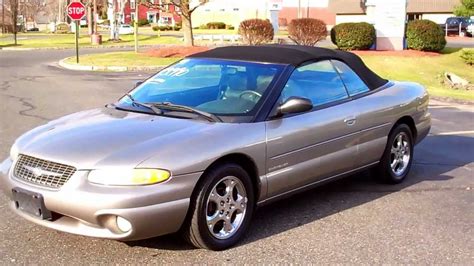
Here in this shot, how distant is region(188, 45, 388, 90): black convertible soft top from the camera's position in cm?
530

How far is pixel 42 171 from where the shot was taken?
4.08 meters

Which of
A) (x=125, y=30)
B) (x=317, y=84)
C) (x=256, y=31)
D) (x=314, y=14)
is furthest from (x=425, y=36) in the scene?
(x=314, y=14)

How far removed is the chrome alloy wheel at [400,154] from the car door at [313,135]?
87cm

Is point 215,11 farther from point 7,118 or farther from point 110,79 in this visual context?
point 7,118

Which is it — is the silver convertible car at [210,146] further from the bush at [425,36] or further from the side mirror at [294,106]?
the bush at [425,36]

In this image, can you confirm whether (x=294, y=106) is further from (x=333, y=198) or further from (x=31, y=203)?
(x=31, y=203)

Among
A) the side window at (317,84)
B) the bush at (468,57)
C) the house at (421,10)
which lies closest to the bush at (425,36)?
the bush at (468,57)

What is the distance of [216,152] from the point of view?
167 inches

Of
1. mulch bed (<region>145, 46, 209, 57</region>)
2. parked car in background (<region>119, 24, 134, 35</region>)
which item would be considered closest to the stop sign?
mulch bed (<region>145, 46, 209, 57</region>)

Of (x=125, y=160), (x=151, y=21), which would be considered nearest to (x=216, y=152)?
(x=125, y=160)

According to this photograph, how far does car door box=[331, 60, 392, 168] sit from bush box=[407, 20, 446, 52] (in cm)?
1919

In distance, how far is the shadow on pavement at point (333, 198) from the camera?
473 cm

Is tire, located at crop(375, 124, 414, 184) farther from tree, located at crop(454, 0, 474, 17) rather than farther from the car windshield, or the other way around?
tree, located at crop(454, 0, 474, 17)

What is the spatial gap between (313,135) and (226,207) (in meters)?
1.10
